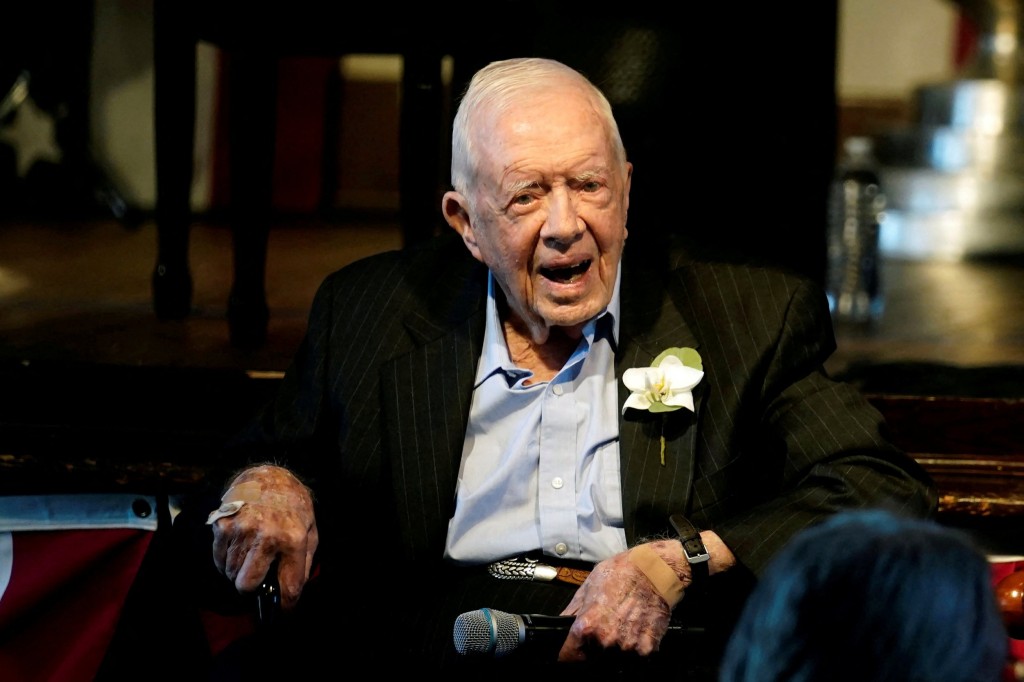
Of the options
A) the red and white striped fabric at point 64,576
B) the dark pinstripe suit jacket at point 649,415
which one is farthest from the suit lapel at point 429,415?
the red and white striped fabric at point 64,576

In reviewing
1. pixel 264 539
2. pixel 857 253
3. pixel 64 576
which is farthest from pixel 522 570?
pixel 857 253

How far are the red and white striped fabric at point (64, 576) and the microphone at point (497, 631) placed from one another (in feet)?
3.26

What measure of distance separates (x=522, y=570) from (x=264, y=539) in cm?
38

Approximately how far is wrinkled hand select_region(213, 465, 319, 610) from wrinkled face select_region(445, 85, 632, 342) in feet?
1.52

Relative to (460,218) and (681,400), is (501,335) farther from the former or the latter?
(681,400)

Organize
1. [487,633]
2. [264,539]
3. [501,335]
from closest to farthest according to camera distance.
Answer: [487,633]
[264,539]
[501,335]

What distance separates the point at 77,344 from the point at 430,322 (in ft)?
3.76

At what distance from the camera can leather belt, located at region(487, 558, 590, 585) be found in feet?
6.16

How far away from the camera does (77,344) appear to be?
9.26 feet

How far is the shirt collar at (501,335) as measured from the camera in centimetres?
195

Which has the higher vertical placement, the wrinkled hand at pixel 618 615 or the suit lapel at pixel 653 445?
the suit lapel at pixel 653 445

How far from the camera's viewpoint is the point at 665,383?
1.87m

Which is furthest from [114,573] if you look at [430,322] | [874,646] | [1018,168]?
[1018,168]

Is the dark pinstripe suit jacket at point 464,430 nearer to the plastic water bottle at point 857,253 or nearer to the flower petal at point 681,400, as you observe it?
the flower petal at point 681,400
